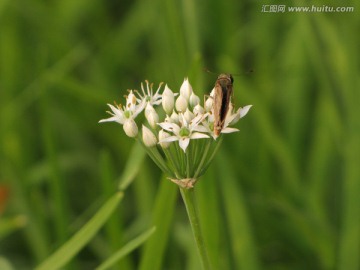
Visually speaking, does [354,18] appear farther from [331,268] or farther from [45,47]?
[45,47]

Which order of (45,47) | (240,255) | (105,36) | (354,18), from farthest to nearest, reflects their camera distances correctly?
(105,36) → (45,47) → (354,18) → (240,255)

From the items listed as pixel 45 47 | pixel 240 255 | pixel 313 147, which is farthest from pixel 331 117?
pixel 45 47

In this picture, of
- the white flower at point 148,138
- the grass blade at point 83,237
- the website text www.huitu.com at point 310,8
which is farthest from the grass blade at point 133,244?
the website text www.huitu.com at point 310,8

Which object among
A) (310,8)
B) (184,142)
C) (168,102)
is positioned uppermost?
(310,8)

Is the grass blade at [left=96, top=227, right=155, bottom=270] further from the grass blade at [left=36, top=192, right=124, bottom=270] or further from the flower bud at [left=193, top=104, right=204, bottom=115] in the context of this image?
the flower bud at [left=193, top=104, right=204, bottom=115]

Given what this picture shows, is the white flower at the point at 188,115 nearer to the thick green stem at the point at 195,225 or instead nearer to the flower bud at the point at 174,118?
the flower bud at the point at 174,118

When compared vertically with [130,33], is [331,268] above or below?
below

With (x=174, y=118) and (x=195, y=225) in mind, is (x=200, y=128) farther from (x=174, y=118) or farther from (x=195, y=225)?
(x=195, y=225)

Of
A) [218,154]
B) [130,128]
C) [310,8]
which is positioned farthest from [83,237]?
[310,8]
